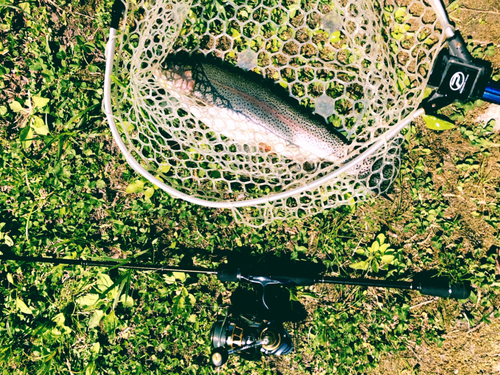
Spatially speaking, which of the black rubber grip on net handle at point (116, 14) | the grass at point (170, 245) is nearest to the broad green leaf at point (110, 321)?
the grass at point (170, 245)

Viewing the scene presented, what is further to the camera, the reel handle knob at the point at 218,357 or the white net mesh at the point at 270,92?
the white net mesh at the point at 270,92

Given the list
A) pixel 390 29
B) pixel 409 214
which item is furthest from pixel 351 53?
pixel 409 214

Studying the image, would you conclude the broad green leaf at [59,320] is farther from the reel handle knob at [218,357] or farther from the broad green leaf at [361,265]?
the broad green leaf at [361,265]

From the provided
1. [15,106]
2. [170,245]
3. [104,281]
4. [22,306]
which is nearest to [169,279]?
[170,245]

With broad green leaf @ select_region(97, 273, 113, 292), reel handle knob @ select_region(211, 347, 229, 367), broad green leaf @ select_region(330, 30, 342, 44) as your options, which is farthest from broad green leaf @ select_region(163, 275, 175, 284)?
broad green leaf @ select_region(330, 30, 342, 44)

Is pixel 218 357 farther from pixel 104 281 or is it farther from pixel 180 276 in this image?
pixel 104 281
